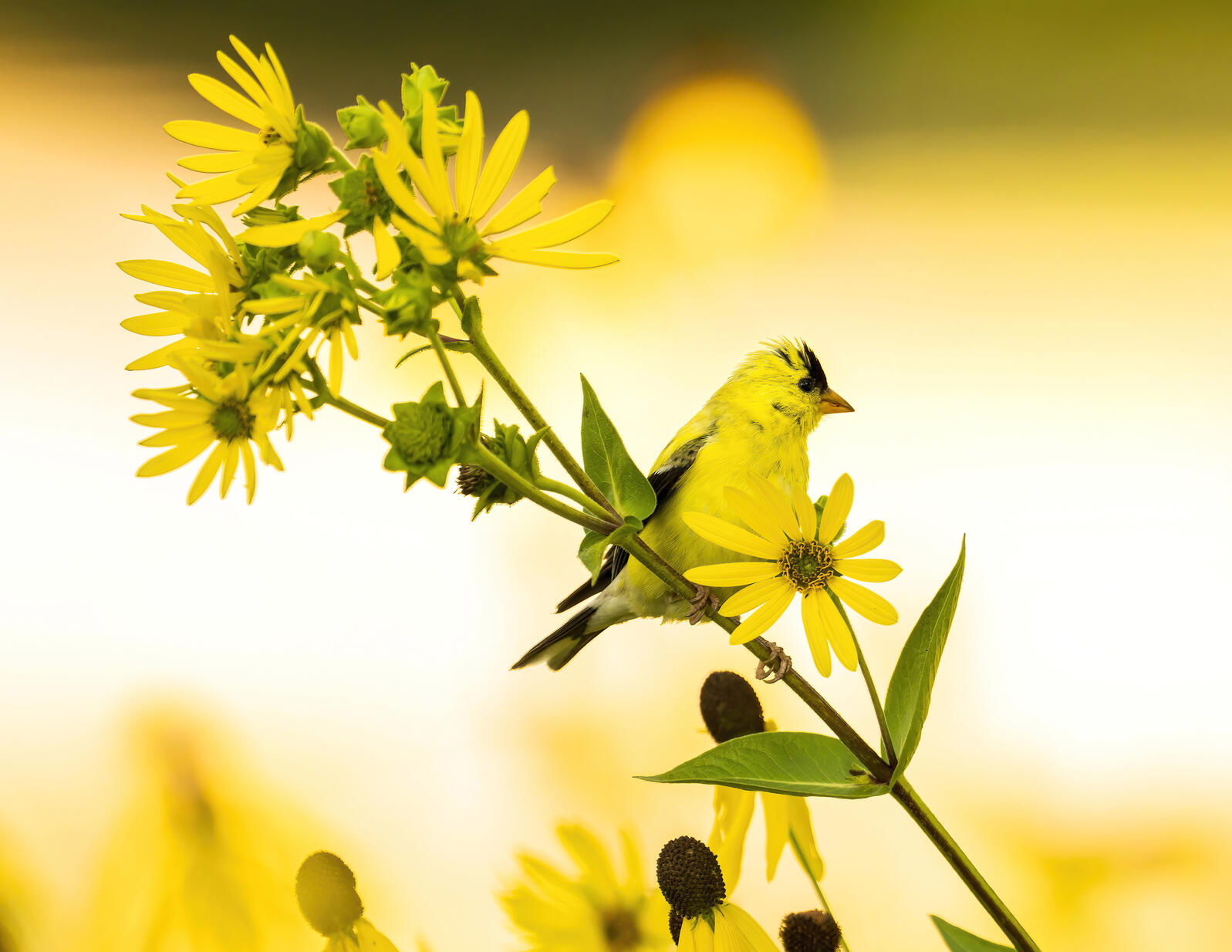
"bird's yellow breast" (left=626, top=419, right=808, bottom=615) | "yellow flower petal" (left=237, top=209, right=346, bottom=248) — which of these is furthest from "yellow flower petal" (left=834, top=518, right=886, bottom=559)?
"bird's yellow breast" (left=626, top=419, right=808, bottom=615)

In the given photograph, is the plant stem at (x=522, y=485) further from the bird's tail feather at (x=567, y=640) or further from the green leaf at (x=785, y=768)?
the bird's tail feather at (x=567, y=640)

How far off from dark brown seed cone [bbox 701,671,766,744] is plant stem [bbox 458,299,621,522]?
359 mm

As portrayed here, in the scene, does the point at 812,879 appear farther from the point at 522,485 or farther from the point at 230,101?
the point at 230,101

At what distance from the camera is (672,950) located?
74 cm

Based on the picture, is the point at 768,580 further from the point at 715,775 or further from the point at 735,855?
the point at 735,855

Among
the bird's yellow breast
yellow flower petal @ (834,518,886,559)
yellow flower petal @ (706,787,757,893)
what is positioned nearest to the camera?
yellow flower petal @ (834,518,886,559)

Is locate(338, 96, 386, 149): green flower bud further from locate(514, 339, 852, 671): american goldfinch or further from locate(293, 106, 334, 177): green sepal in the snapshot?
locate(514, 339, 852, 671): american goldfinch

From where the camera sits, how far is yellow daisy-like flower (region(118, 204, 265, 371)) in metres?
0.50

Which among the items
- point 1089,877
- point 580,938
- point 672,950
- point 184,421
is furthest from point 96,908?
point 1089,877

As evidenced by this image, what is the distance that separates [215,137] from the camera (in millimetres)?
528

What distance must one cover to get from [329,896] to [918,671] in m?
0.50

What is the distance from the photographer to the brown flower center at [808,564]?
550mm

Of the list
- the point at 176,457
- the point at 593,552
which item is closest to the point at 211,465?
the point at 176,457

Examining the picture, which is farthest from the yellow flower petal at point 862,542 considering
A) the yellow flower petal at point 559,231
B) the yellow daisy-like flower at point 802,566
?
the yellow flower petal at point 559,231
